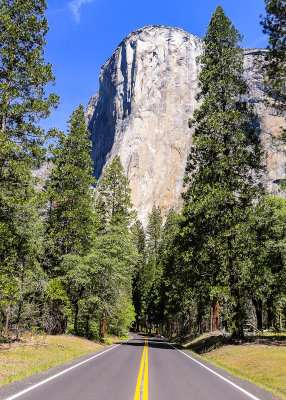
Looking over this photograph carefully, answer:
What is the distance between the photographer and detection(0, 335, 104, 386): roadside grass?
35.6 feet

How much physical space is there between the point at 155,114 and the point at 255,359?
126686 mm

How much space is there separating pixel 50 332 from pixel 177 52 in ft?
470

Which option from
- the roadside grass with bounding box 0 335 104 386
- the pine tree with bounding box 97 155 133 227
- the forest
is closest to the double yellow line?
the roadside grass with bounding box 0 335 104 386

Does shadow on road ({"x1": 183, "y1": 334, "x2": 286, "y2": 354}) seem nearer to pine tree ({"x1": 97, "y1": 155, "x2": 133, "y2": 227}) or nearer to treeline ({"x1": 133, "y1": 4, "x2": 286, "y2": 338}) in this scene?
treeline ({"x1": 133, "y1": 4, "x2": 286, "y2": 338})

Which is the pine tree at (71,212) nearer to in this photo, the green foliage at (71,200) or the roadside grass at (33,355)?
the green foliage at (71,200)

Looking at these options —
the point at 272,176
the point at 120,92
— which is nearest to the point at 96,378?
the point at 272,176

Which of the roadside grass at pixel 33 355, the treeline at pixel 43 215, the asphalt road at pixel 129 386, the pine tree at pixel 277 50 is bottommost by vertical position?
the roadside grass at pixel 33 355

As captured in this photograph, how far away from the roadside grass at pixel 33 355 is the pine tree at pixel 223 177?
8.38 meters

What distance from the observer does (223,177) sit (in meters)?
20.1

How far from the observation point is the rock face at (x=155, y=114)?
395 feet

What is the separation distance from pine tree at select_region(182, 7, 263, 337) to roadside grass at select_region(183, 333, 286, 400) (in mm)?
1274

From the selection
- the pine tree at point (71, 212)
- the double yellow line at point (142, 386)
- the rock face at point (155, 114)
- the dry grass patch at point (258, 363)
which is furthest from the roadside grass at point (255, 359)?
the rock face at point (155, 114)

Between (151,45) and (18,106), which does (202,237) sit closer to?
(18,106)

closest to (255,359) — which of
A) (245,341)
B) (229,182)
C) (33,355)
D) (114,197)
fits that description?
(245,341)
